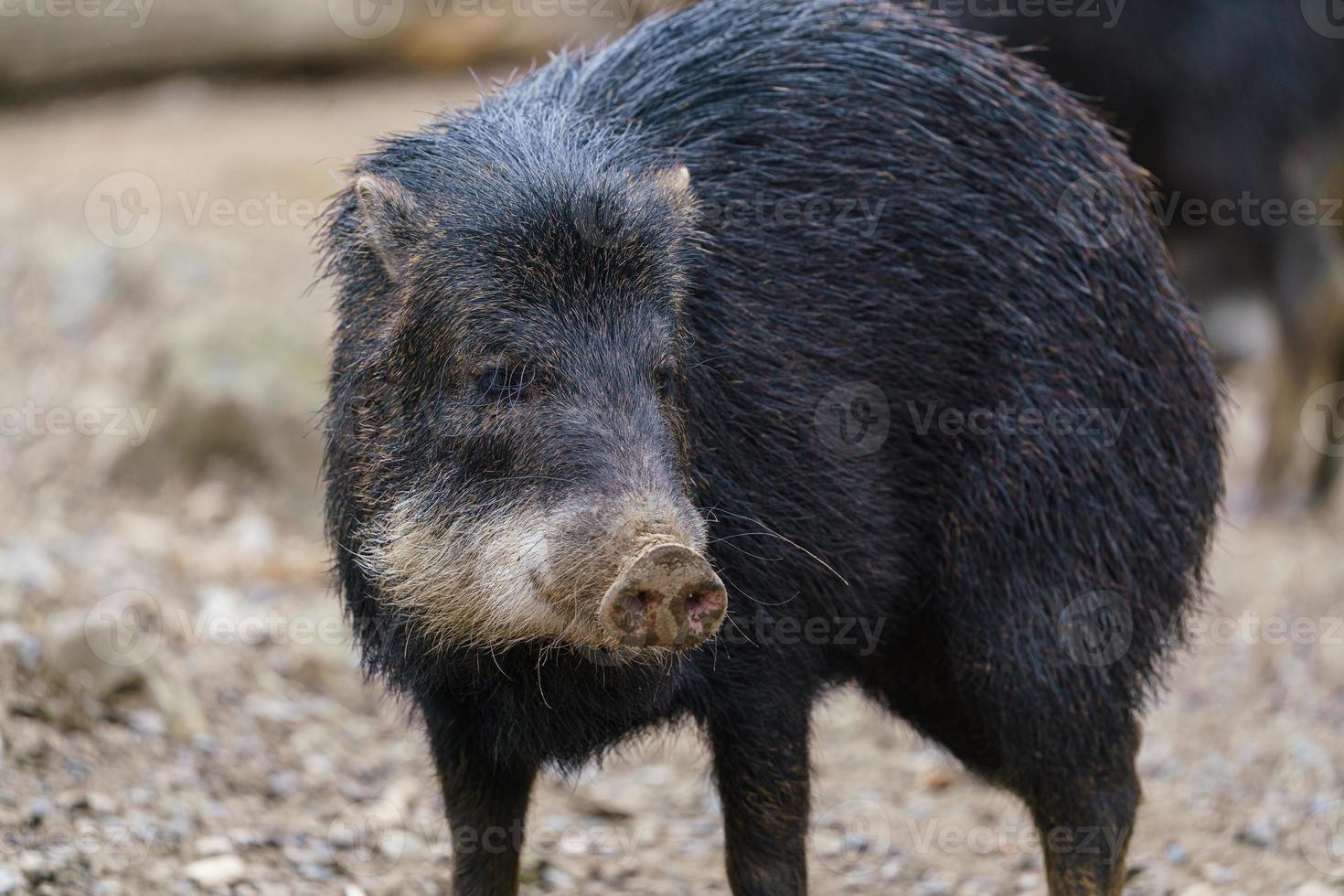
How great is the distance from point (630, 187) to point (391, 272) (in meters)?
0.68

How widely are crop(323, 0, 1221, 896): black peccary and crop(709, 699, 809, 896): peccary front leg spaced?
0.03ft

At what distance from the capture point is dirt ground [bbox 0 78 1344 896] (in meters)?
5.15

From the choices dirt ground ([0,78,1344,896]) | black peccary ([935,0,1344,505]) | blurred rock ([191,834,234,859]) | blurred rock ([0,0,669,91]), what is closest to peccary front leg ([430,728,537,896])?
dirt ground ([0,78,1344,896])

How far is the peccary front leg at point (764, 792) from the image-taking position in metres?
4.21

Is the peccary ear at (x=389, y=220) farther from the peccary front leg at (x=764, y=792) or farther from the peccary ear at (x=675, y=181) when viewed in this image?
the peccary front leg at (x=764, y=792)

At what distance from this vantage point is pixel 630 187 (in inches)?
157

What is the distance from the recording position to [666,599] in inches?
125

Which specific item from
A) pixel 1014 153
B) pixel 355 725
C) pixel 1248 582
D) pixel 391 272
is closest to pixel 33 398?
pixel 355 725

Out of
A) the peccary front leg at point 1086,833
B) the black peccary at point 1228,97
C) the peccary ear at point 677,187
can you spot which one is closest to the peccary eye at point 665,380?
the peccary ear at point 677,187

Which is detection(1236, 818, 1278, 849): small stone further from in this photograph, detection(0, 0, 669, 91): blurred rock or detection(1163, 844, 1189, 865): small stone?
detection(0, 0, 669, 91): blurred rock

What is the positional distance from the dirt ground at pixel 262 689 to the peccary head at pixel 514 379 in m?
0.68

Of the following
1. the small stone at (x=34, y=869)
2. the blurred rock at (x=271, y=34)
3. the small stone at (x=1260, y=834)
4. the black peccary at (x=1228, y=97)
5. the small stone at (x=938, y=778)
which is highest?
the blurred rock at (x=271, y=34)

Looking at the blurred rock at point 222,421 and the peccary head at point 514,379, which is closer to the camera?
the peccary head at point 514,379

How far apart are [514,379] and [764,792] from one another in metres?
1.39
